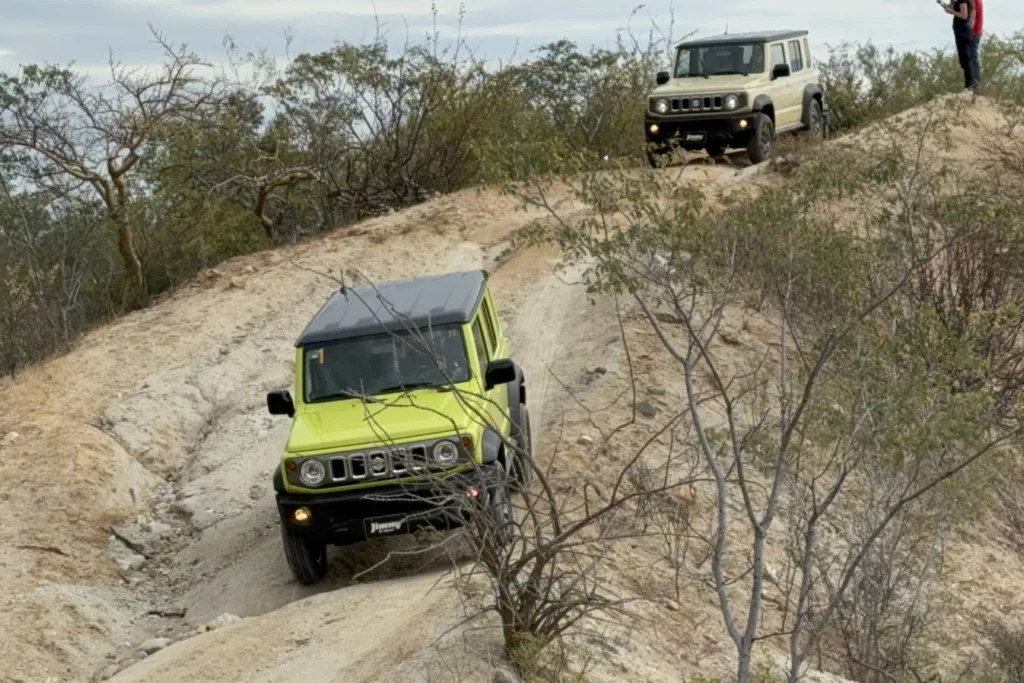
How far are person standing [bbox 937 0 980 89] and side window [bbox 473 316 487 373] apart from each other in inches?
534

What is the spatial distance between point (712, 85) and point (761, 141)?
Answer: 108cm

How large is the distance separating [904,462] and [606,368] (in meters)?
3.78

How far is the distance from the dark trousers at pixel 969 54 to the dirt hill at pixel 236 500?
8.40m

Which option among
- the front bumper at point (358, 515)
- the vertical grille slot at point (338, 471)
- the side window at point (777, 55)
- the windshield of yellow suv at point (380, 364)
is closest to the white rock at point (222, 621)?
the front bumper at point (358, 515)

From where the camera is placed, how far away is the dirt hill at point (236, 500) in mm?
9125

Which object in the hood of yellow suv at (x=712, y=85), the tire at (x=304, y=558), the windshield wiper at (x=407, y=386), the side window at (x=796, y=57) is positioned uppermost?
the side window at (x=796, y=57)

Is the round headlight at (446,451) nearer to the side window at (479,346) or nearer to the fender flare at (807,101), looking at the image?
the side window at (479,346)

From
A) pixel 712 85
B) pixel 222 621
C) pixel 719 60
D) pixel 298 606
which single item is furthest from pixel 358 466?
pixel 719 60

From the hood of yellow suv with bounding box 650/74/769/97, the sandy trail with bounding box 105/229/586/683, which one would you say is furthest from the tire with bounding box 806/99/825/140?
the sandy trail with bounding box 105/229/586/683

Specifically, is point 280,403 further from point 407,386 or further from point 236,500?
point 236,500

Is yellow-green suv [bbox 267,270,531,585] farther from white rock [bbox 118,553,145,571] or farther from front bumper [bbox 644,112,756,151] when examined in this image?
front bumper [bbox 644,112,756,151]

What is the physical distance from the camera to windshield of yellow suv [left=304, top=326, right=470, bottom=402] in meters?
10.2

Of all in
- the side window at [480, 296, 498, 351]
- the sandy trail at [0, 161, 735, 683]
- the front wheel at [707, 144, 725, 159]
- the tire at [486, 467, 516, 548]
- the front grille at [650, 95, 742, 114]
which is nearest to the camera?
the tire at [486, 467, 516, 548]

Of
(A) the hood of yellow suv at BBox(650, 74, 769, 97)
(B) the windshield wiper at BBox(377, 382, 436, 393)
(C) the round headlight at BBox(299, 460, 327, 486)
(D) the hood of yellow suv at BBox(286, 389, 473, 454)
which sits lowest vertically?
(C) the round headlight at BBox(299, 460, 327, 486)
